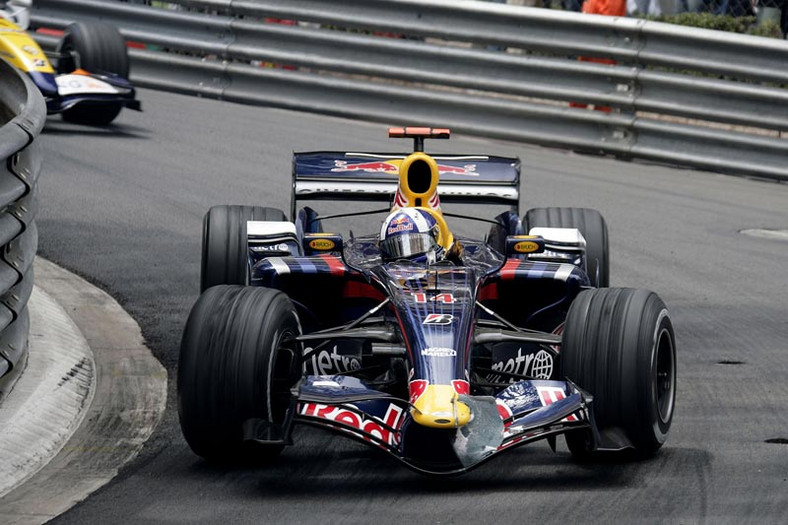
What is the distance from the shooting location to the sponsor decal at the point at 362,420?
A: 19.0 feet

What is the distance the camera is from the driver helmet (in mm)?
7012

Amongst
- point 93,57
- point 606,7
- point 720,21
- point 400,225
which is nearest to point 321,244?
point 400,225

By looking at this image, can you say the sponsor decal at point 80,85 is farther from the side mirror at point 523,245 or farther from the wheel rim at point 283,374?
the wheel rim at point 283,374

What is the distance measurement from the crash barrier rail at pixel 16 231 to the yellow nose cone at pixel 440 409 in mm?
1802

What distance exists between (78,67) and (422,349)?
9537 millimetres

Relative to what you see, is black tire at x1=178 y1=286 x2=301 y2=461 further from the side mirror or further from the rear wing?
the rear wing

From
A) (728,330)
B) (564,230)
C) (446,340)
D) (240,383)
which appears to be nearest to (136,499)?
(240,383)

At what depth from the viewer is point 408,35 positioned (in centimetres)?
1523

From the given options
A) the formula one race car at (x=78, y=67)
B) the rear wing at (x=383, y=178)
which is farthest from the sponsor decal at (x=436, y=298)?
the formula one race car at (x=78, y=67)

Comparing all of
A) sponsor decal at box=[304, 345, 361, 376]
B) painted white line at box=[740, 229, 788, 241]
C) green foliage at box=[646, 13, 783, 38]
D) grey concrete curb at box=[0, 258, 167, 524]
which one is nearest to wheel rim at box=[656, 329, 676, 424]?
sponsor decal at box=[304, 345, 361, 376]

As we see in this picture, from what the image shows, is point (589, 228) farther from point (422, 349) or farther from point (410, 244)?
point (422, 349)

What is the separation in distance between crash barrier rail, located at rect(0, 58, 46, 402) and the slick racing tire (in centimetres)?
789

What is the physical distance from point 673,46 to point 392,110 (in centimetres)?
284

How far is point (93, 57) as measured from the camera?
14805mm
